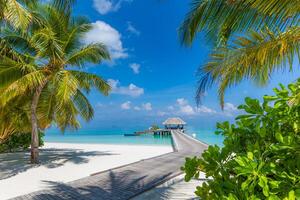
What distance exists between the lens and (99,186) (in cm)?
739

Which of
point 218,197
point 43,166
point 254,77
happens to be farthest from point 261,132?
point 43,166

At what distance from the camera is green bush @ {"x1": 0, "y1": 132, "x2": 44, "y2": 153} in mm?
16781

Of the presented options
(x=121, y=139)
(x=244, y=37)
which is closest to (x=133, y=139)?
(x=121, y=139)

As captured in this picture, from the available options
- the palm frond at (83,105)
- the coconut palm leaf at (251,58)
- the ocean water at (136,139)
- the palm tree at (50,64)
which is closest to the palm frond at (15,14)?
the palm tree at (50,64)

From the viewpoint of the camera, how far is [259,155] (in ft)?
5.83

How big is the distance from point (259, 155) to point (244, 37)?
3498 mm

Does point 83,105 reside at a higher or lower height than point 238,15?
lower

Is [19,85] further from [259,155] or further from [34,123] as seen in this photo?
[259,155]

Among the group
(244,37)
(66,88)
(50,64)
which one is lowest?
(66,88)

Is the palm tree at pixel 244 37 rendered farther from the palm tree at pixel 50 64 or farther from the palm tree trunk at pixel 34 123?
the palm tree trunk at pixel 34 123

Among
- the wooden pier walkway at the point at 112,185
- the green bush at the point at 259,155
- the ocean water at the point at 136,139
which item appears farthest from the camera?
the ocean water at the point at 136,139

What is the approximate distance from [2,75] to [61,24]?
3087mm

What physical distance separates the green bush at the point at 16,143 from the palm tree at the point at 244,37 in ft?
50.3

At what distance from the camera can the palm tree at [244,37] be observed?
3.74 m
